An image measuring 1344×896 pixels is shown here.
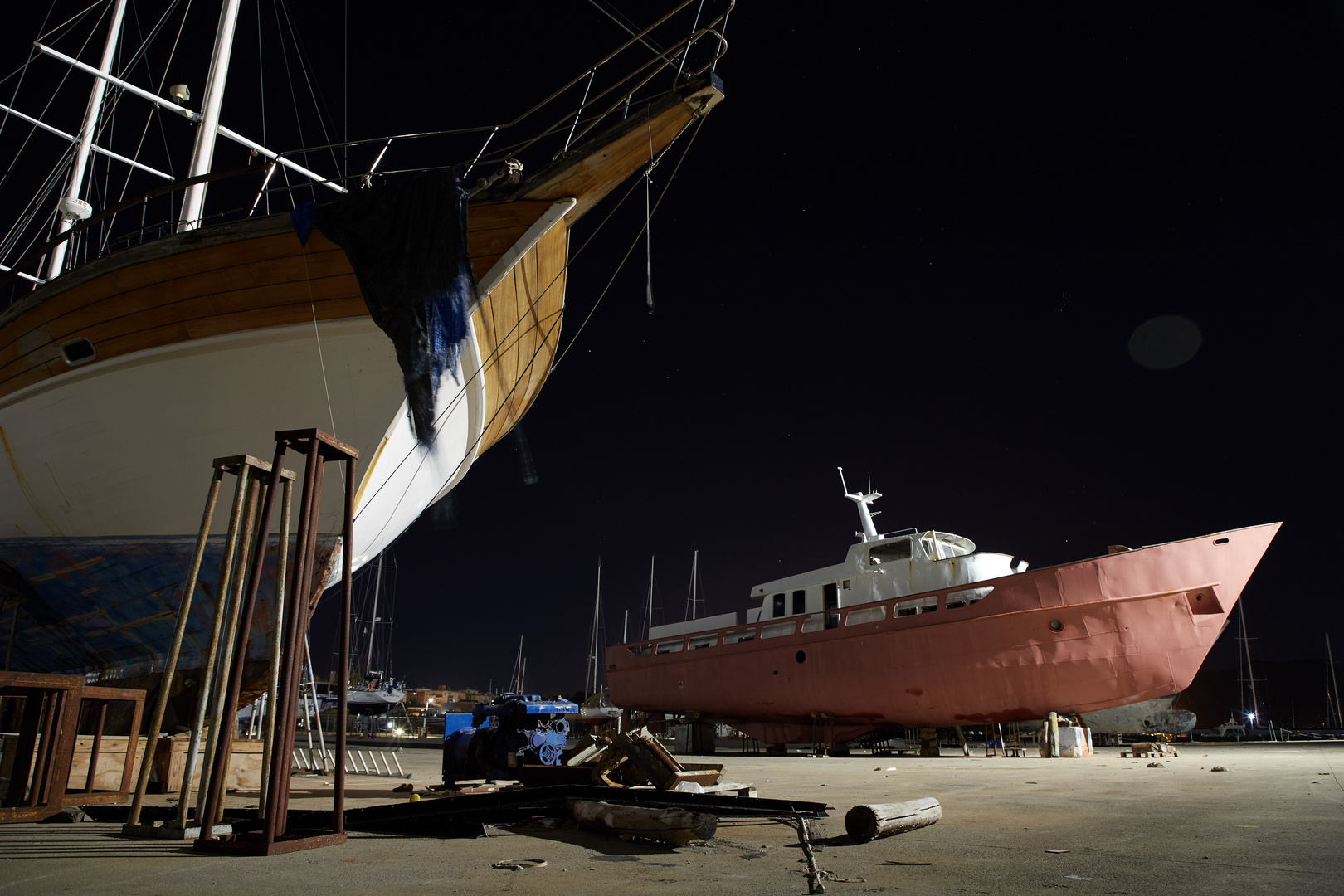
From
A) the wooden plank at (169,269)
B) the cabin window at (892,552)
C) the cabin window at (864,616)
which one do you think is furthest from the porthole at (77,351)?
the cabin window at (892,552)

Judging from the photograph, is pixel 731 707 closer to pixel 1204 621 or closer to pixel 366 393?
pixel 1204 621

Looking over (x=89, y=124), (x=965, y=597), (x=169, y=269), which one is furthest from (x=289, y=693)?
(x=89, y=124)

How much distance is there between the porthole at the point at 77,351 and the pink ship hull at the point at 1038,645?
12936mm

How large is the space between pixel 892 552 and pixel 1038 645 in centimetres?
446

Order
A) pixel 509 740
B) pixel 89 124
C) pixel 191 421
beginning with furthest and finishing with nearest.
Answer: pixel 89 124
pixel 191 421
pixel 509 740

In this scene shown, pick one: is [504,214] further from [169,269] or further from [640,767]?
[640,767]

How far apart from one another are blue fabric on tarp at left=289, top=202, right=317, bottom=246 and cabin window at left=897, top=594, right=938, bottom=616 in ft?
40.2

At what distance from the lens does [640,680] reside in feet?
62.5

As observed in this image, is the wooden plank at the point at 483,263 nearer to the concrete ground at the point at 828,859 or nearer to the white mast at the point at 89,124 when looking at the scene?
the concrete ground at the point at 828,859

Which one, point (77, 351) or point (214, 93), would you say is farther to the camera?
point (214, 93)

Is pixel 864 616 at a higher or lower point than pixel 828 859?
higher

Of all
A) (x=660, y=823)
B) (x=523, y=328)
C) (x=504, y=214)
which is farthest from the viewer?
(x=523, y=328)

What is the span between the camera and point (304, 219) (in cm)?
712

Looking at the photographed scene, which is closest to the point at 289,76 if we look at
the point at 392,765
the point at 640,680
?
the point at 392,765
